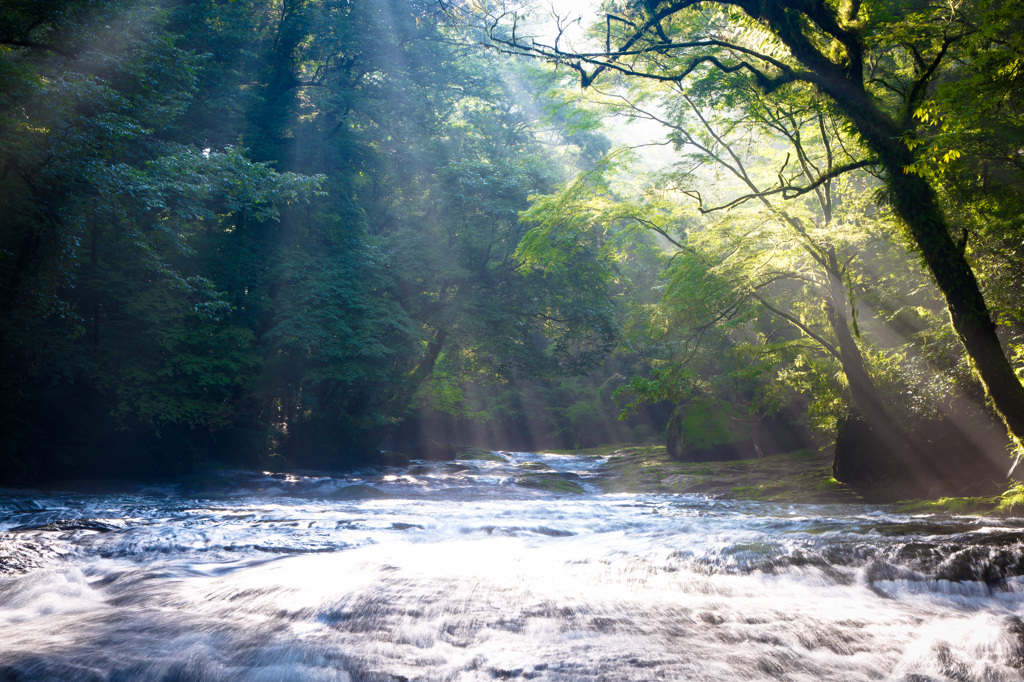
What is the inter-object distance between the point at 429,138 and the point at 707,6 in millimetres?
13319

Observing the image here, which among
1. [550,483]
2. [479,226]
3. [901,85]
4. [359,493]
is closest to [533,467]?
[550,483]

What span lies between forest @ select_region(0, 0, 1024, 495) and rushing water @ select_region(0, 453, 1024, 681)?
3.91 meters

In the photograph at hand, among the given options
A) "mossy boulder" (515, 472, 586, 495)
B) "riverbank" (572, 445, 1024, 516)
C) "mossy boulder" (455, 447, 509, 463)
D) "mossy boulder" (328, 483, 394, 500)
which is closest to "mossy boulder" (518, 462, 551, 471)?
"mossy boulder" (515, 472, 586, 495)

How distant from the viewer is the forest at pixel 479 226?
28.0 ft

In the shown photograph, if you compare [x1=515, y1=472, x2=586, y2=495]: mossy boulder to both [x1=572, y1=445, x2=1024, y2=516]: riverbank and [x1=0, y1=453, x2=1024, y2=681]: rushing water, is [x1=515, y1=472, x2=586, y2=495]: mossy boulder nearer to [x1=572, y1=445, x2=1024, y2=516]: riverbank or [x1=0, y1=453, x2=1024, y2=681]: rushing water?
[x1=572, y1=445, x2=1024, y2=516]: riverbank

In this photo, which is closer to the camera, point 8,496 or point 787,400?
point 8,496

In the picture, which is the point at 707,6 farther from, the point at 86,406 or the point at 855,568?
the point at 86,406

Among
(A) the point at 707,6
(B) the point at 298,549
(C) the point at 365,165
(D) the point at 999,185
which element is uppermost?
(C) the point at 365,165

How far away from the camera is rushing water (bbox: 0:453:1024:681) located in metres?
3.73

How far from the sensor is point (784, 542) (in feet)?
21.6

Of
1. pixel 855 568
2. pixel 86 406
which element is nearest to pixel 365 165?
pixel 86 406

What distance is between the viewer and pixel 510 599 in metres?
5.02

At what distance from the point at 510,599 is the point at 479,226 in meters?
17.3

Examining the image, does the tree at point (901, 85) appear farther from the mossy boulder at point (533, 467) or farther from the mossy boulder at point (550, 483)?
the mossy boulder at point (533, 467)
